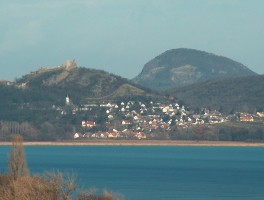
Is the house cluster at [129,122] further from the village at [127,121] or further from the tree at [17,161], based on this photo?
the tree at [17,161]

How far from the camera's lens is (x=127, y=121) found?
637 ft

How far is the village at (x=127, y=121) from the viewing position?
185m

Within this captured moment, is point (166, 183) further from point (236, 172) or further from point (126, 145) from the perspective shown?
point (126, 145)

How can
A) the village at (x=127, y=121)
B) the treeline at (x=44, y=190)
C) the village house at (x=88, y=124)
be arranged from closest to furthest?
1. the treeline at (x=44, y=190)
2. the village at (x=127, y=121)
3. the village house at (x=88, y=124)

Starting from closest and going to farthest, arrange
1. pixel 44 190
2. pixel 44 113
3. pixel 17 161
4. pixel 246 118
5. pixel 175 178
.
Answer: pixel 44 190 < pixel 17 161 < pixel 175 178 < pixel 44 113 < pixel 246 118

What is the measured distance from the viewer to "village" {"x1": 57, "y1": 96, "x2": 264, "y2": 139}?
185 metres

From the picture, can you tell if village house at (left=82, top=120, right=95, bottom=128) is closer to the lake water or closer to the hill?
the hill

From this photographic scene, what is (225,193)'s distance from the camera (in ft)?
240

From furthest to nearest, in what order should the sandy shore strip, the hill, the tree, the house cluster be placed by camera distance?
the house cluster, the sandy shore strip, the hill, the tree

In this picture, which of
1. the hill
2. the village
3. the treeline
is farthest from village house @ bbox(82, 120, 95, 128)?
the treeline

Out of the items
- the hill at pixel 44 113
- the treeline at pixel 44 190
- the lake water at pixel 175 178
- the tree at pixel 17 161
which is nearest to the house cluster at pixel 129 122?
the hill at pixel 44 113

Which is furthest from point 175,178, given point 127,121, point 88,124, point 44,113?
point 127,121

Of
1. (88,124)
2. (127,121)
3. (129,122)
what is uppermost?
(127,121)

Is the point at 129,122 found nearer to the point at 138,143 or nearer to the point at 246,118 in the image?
the point at 138,143
